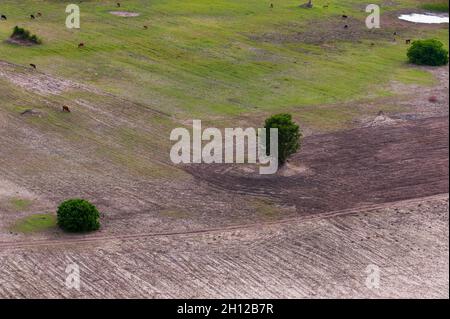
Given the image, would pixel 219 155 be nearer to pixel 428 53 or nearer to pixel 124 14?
pixel 428 53

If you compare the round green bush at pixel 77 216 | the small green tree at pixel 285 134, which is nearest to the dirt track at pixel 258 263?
the round green bush at pixel 77 216

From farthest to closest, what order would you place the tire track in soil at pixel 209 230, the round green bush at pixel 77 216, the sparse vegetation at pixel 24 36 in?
the sparse vegetation at pixel 24 36, the round green bush at pixel 77 216, the tire track in soil at pixel 209 230

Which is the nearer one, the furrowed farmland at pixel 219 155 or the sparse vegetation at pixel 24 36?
the furrowed farmland at pixel 219 155

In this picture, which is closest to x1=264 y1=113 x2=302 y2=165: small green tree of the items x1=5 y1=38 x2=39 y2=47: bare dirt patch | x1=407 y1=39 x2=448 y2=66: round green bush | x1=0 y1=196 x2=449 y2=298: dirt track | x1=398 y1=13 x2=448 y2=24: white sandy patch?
x1=0 y1=196 x2=449 y2=298: dirt track

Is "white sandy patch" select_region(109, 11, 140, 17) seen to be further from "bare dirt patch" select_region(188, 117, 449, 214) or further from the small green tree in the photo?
the small green tree

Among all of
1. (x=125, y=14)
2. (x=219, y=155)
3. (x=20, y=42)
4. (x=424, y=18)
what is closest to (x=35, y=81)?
(x=20, y=42)

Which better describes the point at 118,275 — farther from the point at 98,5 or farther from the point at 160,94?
the point at 98,5

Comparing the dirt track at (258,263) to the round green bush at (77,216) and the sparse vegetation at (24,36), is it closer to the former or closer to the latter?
the round green bush at (77,216)
